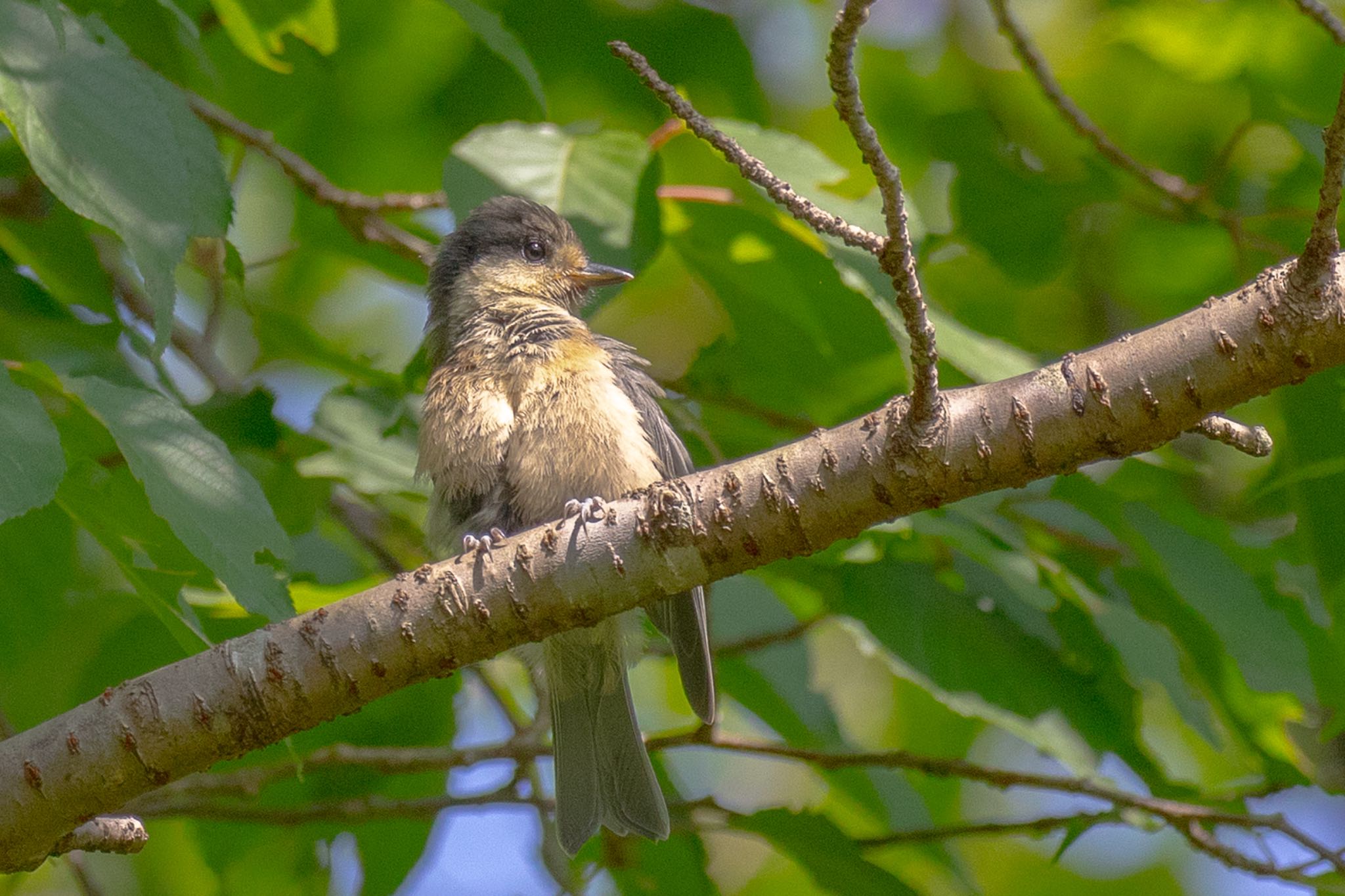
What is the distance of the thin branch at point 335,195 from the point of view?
444 cm

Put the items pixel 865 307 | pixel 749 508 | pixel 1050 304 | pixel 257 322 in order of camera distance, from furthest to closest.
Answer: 1. pixel 1050 304
2. pixel 257 322
3. pixel 865 307
4. pixel 749 508

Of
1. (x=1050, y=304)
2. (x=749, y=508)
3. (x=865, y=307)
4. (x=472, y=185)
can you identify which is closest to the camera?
(x=749, y=508)

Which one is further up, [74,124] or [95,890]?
[74,124]

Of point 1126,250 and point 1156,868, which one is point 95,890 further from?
point 1126,250

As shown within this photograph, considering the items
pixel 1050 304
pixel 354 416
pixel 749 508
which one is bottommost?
pixel 749 508

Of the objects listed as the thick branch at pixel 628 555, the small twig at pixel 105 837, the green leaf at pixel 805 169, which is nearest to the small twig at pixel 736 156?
the thick branch at pixel 628 555

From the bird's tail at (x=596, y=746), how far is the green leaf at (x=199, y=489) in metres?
1.29

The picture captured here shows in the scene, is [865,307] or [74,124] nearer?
[74,124]

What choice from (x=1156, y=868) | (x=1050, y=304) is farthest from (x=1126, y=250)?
(x=1156, y=868)

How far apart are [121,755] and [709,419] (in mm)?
2217

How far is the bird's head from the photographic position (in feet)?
15.6

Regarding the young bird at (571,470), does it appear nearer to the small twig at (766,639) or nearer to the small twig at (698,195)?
the small twig at (766,639)

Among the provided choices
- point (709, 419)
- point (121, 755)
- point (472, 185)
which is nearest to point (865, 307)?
point (709, 419)

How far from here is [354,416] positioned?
4.27 metres
